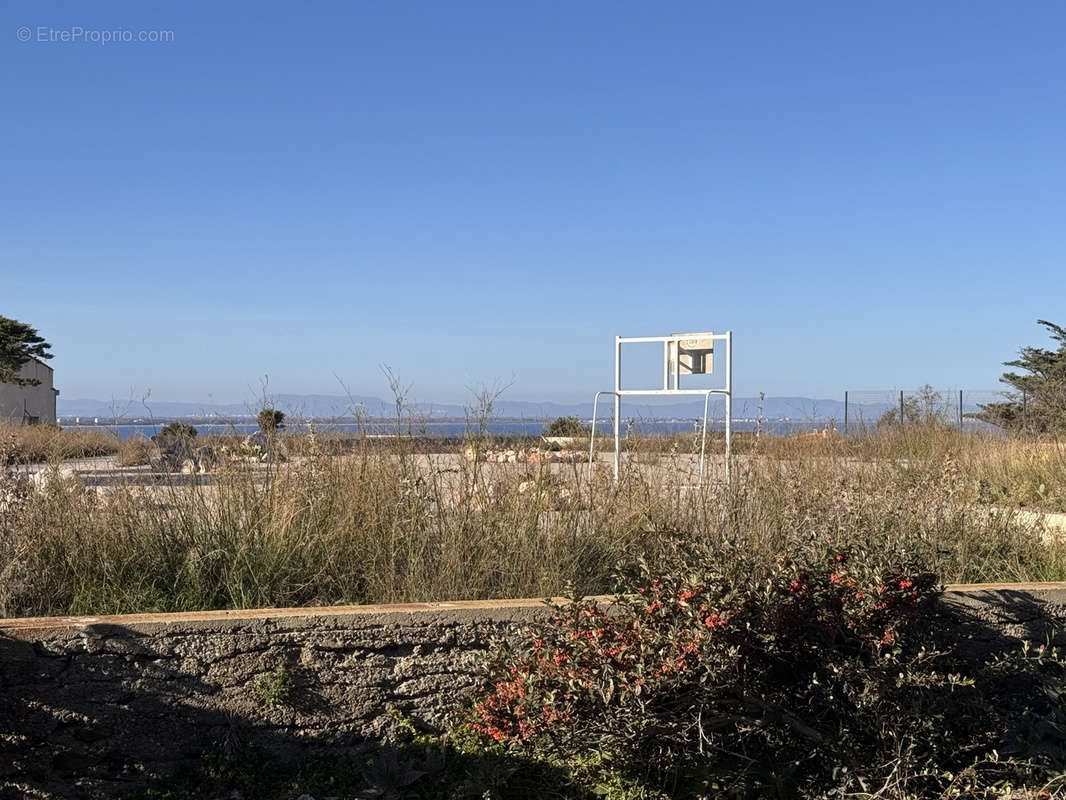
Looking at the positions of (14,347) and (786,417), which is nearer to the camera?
(786,417)

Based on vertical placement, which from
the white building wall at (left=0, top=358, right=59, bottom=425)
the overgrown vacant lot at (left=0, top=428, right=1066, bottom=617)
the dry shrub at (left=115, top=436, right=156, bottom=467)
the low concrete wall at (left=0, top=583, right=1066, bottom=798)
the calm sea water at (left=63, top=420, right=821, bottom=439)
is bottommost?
the low concrete wall at (left=0, top=583, right=1066, bottom=798)

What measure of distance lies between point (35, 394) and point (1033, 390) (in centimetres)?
2861

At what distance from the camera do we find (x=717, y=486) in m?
5.34

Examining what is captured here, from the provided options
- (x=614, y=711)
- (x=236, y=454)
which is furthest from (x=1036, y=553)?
(x=236, y=454)

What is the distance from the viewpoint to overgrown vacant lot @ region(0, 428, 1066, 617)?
167 inches

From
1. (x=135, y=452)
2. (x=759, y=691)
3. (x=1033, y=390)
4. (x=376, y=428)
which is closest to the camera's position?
→ (x=759, y=691)

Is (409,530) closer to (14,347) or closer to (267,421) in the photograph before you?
(267,421)

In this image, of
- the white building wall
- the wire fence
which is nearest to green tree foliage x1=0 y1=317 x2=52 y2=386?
the white building wall

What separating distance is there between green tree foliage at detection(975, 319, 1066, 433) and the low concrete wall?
8729 mm

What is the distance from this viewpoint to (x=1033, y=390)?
17797 mm

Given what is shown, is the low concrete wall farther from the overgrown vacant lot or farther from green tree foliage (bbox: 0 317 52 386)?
green tree foliage (bbox: 0 317 52 386)

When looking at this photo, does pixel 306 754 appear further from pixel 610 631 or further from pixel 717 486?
pixel 717 486

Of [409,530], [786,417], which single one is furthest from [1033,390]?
[409,530]

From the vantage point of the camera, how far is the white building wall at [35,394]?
27.2m
